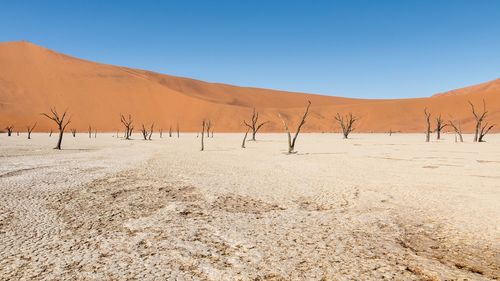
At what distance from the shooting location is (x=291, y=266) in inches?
153

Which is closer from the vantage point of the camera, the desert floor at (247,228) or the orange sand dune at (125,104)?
the desert floor at (247,228)

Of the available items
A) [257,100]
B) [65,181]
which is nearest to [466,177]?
[65,181]

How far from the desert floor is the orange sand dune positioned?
55849 mm

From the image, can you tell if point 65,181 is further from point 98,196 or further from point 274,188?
point 274,188

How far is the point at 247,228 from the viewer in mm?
5242

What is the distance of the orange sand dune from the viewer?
65925mm

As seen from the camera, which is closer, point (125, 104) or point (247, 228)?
point (247, 228)

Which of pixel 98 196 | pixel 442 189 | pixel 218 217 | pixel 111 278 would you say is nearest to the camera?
pixel 111 278

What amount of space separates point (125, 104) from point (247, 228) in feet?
246

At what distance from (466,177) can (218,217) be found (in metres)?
7.25

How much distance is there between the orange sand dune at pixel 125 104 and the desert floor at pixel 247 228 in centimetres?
5585

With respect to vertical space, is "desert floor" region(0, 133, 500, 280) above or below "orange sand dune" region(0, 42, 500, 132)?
below

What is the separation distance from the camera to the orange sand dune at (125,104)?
65925mm

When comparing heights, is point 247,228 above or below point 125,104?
below
